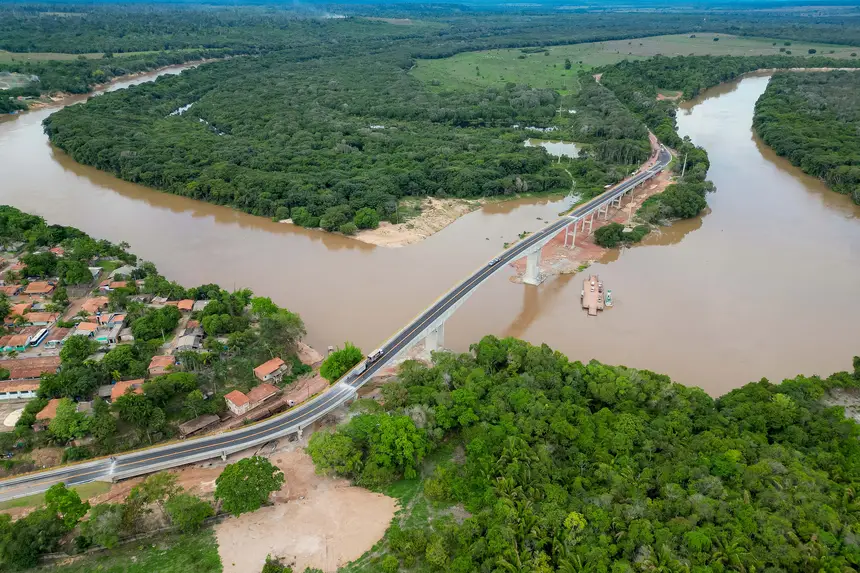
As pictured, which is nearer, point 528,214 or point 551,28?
point 528,214

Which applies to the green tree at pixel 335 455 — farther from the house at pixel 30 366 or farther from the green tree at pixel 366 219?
the green tree at pixel 366 219

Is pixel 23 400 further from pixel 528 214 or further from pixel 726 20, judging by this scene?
pixel 726 20

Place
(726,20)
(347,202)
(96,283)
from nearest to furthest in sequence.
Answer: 1. (96,283)
2. (347,202)
3. (726,20)

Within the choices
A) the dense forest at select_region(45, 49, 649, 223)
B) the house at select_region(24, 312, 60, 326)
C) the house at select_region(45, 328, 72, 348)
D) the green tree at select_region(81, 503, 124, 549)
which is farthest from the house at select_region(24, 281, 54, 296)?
the green tree at select_region(81, 503, 124, 549)

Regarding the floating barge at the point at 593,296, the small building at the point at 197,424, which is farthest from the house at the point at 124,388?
the floating barge at the point at 593,296

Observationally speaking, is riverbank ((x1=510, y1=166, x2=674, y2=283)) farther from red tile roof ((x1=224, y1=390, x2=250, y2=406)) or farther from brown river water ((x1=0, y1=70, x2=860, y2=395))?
red tile roof ((x1=224, y1=390, x2=250, y2=406))

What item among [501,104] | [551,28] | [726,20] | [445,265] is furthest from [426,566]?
[726,20]

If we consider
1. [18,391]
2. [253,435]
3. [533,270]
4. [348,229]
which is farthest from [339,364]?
[348,229]
